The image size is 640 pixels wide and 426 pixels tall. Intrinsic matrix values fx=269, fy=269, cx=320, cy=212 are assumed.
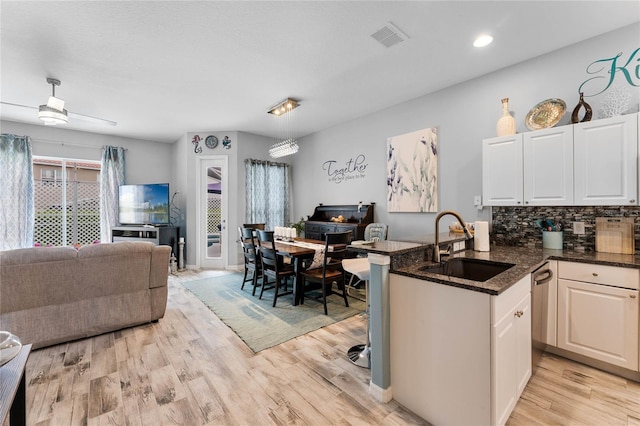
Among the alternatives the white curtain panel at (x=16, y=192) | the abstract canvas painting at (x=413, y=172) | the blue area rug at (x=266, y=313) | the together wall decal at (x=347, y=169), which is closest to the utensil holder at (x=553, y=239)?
the abstract canvas painting at (x=413, y=172)

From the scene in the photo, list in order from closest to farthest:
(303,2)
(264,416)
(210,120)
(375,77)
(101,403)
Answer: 1. (264,416)
2. (101,403)
3. (303,2)
4. (375,77)
5. (210,120)

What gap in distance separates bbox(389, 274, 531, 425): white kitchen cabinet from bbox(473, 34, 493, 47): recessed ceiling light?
2.14 metres

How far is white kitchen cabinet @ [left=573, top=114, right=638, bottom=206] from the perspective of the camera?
6.66 ft

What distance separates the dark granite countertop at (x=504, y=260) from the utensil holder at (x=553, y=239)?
11 centimetres

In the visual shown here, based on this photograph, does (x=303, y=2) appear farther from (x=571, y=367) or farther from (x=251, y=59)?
(x=571, y=367)

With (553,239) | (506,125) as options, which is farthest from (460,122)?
(553,239)

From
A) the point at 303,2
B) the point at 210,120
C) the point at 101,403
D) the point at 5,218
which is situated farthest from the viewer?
the point at 210,120

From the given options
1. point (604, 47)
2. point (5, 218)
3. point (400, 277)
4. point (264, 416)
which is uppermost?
point (604, 47)

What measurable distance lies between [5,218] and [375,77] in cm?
615

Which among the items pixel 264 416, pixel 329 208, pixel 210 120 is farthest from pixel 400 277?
pixel 210 120

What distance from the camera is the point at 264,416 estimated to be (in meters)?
1.63

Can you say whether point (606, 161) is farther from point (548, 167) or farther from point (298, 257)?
point (298, 257)

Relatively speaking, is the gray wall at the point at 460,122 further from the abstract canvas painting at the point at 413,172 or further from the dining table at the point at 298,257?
the dining table at the point at 298,257

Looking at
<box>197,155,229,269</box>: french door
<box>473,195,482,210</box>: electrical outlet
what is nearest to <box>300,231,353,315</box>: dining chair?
<box>473,195,482,210</box>: electrical outlet
